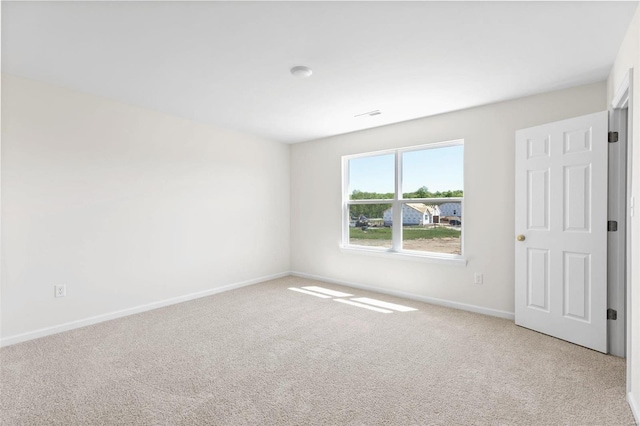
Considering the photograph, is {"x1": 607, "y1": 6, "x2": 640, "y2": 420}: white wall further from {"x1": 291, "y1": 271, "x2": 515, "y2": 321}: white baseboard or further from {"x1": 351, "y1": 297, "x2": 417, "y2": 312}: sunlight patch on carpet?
{"x1": 351, "y1": 297, "x2": 417, "y2": 312}: sunlight patch on carpet

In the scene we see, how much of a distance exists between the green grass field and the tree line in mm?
239

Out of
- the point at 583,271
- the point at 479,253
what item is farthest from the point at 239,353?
the point at 583,271

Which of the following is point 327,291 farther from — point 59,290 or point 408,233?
point 59,290

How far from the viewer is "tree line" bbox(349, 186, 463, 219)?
400cm

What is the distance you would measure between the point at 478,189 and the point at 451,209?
43 cm

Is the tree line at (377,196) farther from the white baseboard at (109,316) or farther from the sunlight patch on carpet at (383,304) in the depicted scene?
the white baseboard at (109,316)

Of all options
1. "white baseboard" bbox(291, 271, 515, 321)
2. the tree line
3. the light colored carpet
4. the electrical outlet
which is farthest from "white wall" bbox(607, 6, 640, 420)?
the electrical outlet

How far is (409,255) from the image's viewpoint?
417 centimetres

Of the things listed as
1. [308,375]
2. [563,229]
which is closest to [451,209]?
[563,229]

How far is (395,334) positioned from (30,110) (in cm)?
404

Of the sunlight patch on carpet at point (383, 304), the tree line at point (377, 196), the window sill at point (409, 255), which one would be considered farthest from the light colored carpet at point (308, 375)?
the tree line at point (377, 196)

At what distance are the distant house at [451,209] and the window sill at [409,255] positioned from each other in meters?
0.53

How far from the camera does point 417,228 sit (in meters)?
Answer: 4.25

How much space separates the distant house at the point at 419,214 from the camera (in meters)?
4.08
